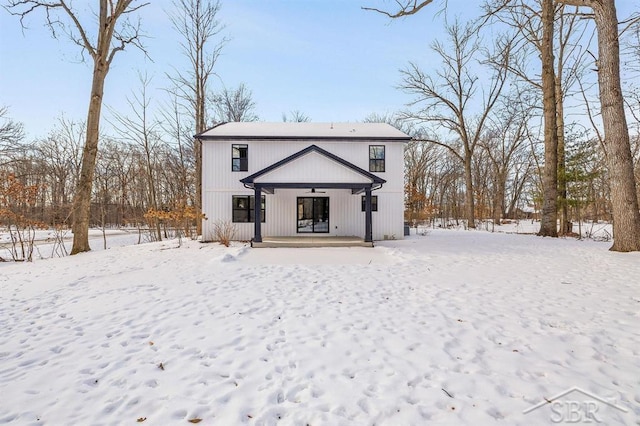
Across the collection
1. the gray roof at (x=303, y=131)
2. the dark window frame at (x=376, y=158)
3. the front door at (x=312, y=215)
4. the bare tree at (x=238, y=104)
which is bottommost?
the front door at (x=312, y=215)

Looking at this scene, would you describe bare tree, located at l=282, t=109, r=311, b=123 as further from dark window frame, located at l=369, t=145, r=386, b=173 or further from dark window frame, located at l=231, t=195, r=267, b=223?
dark window frame, located at l=231, t=195, r=267, b=223

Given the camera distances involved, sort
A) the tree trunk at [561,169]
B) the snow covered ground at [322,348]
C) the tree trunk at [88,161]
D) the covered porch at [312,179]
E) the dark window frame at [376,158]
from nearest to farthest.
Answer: the snow covered ground at [322,348] → the tree trunk at [88,161] → the covered porch at [312,179] → the dark window frame at [376,158] → the tree trunk at [561,169]

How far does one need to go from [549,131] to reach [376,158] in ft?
26.2

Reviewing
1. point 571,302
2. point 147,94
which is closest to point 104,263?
point 571,302

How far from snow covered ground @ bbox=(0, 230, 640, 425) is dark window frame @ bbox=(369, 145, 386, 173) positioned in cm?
766

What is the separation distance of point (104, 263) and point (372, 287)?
8.10m

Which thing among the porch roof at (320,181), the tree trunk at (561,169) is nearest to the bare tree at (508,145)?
the tree trunk at (561,169)

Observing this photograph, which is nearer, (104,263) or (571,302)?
(571,302)

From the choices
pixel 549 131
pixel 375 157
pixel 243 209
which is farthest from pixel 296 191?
pixel 549 131

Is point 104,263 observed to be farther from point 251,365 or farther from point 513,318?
point 513,318

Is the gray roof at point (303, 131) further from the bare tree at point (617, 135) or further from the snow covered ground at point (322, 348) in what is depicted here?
the snow covered ground at point (322, 348)

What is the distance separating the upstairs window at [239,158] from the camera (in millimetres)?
13148

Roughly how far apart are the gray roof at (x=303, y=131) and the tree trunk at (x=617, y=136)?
6553 mm

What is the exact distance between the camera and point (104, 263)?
851cm
